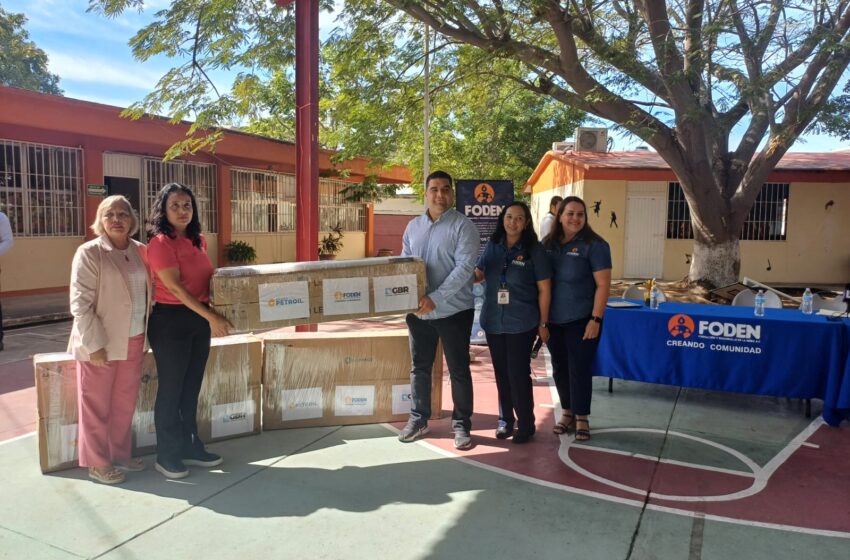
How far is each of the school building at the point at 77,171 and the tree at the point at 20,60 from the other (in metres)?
20.6

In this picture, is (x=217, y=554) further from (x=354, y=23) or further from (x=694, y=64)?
(x=354, y=23)

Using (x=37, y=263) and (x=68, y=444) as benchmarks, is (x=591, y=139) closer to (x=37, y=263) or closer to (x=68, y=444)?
(x=37, y=263)

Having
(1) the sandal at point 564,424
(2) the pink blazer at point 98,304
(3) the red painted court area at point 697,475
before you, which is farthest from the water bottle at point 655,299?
(2) the pink blazer at point 98,304

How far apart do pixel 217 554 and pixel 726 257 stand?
987cm

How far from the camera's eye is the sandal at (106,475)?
11.4ft

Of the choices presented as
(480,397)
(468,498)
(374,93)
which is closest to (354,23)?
(374,93)

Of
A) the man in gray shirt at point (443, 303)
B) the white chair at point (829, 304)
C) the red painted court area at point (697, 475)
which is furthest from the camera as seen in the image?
the white chair at point (829, 304)

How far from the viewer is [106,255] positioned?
3436 mm

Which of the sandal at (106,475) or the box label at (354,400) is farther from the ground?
the box label at (354,400)

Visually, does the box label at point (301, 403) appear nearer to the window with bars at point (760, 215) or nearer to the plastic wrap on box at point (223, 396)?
the plastic wrap on box at point (223, 396)

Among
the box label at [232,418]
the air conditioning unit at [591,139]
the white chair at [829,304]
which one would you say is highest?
the air conditioning unit at [591,139]

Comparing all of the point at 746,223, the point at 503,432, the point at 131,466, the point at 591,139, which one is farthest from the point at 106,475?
the point at 746,223

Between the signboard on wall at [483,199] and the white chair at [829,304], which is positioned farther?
the signboard on wall at [483,199]

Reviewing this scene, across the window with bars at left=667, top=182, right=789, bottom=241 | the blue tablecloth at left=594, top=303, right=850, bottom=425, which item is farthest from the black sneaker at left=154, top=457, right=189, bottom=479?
the window with bars at left=667, top=182, right=789, bottom=241
